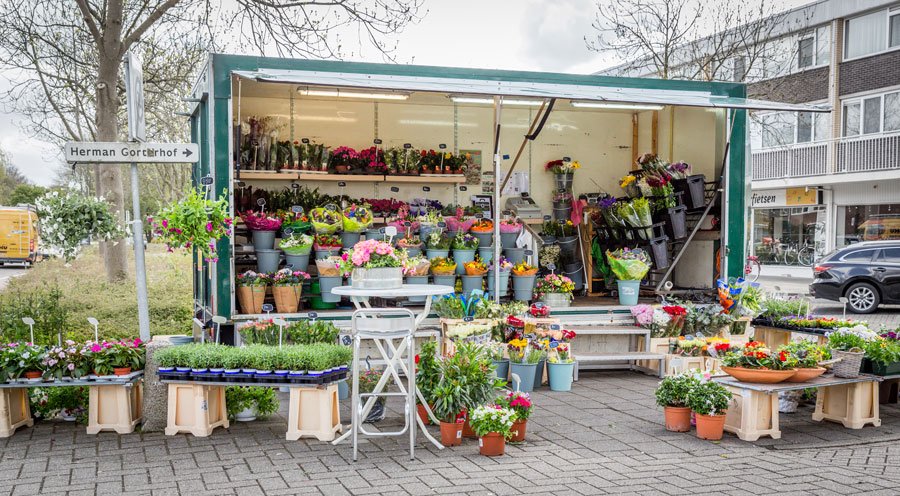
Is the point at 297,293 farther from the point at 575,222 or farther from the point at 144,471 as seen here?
the point at 575,222

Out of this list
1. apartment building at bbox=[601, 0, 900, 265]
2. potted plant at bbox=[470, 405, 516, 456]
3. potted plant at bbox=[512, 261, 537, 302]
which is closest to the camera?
potted plant at bbox=[470, 405, 516, 456]

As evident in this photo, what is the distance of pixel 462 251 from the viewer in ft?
31.5

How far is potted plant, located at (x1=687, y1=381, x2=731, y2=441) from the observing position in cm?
633

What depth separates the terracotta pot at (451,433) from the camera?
6070 millimetres

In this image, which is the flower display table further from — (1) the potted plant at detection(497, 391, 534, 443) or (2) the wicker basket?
(1) the potted plant at detection(497, 391, 534, 443)

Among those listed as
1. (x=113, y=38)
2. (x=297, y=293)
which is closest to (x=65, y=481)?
(x=297, y=293)

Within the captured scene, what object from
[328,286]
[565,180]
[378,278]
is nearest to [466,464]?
[378,278]

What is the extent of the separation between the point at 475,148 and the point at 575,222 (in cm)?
180

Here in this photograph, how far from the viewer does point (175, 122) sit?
80.2 feet

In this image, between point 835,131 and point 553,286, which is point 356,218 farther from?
point 835,131

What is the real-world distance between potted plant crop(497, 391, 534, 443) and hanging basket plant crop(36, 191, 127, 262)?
3710 mm

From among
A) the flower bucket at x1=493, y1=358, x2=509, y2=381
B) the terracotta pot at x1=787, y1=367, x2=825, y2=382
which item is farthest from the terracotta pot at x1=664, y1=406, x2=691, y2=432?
the flower bucket at x1=493, y1=358, x2=509, y2=381

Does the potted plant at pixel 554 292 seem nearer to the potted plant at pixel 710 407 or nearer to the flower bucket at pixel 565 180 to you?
the flower bucket at pixel 565 180

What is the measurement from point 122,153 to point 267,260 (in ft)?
9.27
